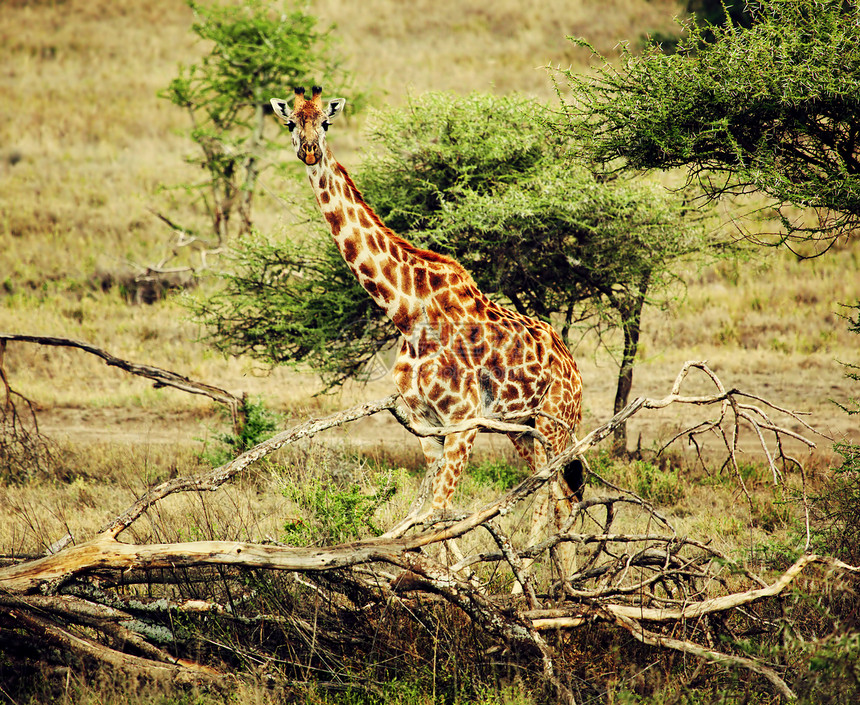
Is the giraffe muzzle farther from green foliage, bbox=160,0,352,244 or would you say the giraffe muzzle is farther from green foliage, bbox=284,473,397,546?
green foliage, bbox=160,0,352,244

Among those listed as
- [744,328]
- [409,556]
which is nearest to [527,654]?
[409,556]

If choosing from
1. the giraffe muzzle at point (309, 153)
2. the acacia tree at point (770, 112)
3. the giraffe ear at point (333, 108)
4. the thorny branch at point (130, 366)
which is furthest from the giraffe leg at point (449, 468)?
the thorny branch at point (130, 366)

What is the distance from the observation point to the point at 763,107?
618cm

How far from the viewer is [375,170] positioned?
10.3m

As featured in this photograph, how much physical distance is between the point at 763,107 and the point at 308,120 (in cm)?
386

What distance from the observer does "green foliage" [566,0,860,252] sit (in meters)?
5.89

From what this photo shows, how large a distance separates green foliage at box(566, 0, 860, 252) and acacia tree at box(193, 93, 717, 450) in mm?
2250

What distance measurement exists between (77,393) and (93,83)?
Answer: 2566 cm

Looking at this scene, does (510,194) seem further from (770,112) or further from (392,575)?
(392,575)

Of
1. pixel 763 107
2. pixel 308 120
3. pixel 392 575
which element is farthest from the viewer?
pixel 763 107

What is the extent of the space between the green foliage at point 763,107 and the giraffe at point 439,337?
2.21 meters

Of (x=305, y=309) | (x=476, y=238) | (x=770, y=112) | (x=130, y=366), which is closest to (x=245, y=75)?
(x=305, y=309)

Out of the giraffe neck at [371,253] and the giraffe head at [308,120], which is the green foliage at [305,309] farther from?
the giraffe head at [308,120]

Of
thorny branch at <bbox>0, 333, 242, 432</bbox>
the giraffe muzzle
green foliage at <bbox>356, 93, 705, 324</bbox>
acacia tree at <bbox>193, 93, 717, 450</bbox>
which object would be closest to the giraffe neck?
the giraffe muzzle
